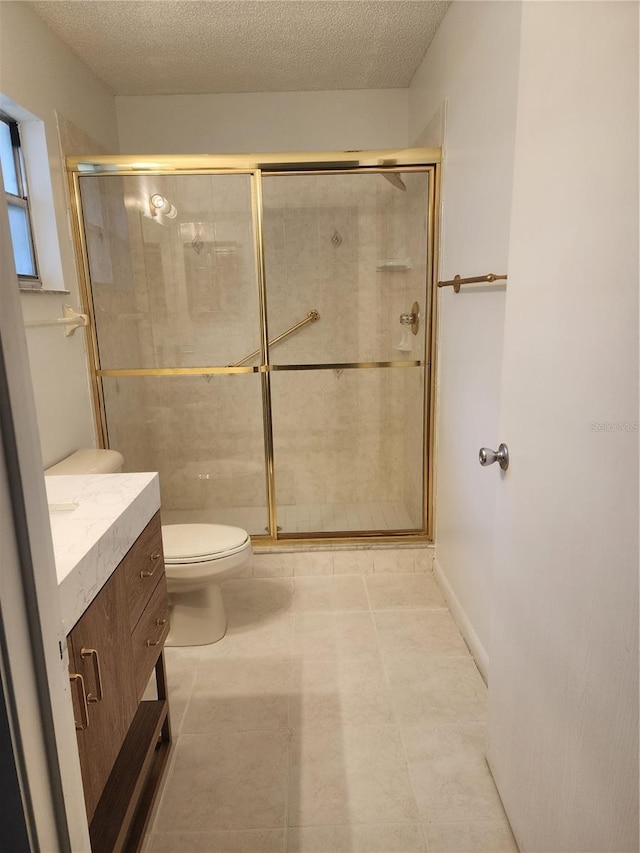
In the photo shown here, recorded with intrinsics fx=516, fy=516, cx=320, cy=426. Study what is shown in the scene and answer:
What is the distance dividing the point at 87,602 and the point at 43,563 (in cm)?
51

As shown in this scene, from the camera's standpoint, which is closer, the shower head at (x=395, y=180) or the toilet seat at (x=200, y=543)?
the toilet seat at (x=200, y=543)

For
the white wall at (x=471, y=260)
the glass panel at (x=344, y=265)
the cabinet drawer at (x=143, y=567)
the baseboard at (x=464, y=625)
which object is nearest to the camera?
the cabinet drawer at (x=143, y=567)

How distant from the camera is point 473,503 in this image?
203cm

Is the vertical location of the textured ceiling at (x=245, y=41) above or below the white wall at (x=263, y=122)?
above

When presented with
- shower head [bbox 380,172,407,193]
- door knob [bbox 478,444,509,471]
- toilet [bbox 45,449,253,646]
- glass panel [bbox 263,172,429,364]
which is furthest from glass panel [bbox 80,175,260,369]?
door knob [bbox 478,444,509,471]

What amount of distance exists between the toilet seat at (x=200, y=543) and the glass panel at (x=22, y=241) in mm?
1252

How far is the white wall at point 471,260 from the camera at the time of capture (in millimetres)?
1618

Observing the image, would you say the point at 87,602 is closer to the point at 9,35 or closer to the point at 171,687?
the point at 171,687

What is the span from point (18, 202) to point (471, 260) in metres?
1.86

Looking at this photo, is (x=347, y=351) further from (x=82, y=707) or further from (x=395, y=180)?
(x=82, y=707)

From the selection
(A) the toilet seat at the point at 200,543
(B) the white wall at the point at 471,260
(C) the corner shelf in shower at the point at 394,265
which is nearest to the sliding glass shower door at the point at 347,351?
(C) the corner shelf in shower at the point at 394,265

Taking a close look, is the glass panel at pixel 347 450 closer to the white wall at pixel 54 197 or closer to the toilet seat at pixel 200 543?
the toilet seat at pixel 200 543

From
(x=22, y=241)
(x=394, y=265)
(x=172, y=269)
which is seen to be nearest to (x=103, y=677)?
(x=22, y=241)

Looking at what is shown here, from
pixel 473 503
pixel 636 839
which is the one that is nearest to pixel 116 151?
pixel 473 503
